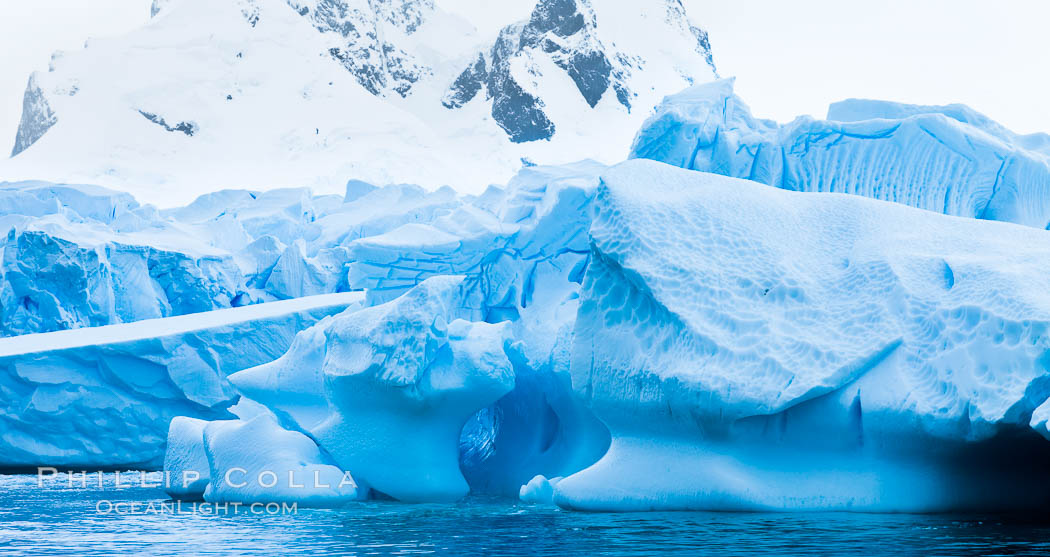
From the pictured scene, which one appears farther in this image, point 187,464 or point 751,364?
point 187,464

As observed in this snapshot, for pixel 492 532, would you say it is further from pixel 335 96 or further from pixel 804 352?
pixel 335 96

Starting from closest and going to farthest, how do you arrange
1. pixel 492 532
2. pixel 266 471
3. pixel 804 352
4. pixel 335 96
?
pixel 492 532 < pixel 804 352 < pixel 266 471 < pixel 335 96

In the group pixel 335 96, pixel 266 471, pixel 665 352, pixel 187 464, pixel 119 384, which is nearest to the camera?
pixel 665 352

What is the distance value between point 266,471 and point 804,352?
13.9ft

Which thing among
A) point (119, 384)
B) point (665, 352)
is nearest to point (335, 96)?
point (119, 384)

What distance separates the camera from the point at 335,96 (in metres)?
70.6

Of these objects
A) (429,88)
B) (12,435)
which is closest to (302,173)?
(429,88)

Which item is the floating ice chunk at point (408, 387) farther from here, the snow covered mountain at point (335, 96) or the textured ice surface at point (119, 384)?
the snow covered mountain at point (335, 96)

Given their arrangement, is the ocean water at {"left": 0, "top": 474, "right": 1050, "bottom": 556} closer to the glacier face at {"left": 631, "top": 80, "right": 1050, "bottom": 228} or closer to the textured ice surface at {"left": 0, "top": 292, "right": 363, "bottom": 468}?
the glacier face at {"left": 631, "top": 80, "right": 1050, "bottom": 228}

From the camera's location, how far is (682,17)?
286ft

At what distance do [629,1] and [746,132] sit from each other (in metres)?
74.8

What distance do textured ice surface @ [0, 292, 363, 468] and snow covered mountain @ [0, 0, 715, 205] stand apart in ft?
135

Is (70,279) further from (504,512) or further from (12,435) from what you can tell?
(504,512)

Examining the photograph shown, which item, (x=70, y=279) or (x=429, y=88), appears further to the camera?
(x=429, y=88)
